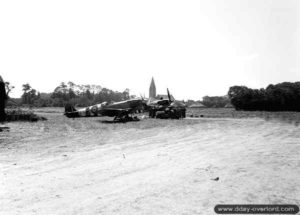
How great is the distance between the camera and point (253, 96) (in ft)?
223

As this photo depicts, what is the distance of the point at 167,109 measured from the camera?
1146 inches

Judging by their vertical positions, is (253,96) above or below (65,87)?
below

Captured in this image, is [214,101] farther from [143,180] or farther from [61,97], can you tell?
[143,180]

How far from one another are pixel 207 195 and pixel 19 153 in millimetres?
6683

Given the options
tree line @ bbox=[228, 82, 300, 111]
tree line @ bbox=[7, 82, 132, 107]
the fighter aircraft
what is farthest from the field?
tree line @ bbox=[7, 82, 132, 107]

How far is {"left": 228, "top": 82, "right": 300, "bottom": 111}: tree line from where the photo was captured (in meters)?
65.5

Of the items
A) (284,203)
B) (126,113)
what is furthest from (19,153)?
(126,113)

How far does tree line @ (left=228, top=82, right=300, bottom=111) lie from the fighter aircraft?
4321 centimetres

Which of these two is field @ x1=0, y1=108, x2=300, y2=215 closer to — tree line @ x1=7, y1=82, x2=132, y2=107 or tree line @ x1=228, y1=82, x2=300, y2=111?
tree line @ x1=228, y1=82, x2=300, y2=111

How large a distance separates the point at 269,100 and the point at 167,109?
4905 cm

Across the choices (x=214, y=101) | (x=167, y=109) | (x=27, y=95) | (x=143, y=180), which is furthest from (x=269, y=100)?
(x=27, y=95)

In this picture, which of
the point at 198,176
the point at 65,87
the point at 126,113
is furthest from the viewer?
the point at 65,87

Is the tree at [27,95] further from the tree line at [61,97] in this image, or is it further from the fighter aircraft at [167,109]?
the fighter aircraft at [167,109]

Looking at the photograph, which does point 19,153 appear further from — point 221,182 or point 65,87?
point 65,87
